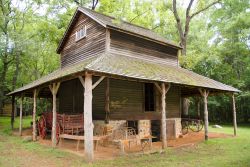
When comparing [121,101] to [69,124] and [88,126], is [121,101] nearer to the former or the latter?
[69,124]

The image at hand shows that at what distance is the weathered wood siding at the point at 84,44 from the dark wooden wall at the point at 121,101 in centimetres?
161

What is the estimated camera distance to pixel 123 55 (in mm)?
13766

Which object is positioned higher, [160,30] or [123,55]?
[160,30]

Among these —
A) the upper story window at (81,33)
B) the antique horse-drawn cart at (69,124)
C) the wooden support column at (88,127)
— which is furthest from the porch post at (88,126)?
the upper story window at (81,33)

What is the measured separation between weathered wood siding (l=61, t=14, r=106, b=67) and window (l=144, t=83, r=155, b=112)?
12.2 feet

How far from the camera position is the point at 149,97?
599 inches

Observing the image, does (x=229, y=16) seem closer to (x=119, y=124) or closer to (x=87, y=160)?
(x=119, y=124)

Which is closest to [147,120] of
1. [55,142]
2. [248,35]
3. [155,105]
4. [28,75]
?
[155,105]

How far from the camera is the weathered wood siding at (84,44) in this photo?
45.3 feet

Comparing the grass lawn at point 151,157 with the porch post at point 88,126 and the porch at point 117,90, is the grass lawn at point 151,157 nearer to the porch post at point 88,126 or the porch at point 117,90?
the porch post at point 88,126

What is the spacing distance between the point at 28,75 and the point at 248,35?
26.9 meters

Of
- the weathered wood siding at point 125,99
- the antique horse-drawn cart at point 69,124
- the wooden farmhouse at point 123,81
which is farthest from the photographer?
the weathered wood siding at point 125,99

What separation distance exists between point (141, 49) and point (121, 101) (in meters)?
3.63

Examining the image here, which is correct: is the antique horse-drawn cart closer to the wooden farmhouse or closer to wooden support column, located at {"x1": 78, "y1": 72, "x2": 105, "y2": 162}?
the wooden farmhouse
